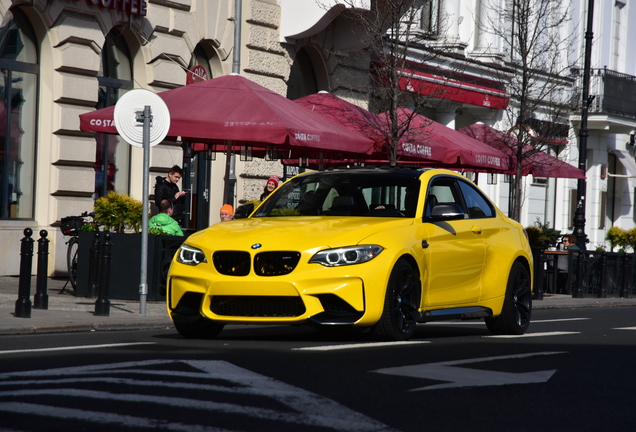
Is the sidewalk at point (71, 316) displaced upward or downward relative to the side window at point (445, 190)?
downward

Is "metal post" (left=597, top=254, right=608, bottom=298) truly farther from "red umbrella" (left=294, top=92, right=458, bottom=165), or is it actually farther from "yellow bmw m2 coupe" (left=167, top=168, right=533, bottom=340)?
"yellow bmw m2 coupe" (left=167, top=168, right=533, bottom=340)

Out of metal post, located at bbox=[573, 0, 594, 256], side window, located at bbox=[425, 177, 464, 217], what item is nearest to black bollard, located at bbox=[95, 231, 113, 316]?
side window, located at bbox=[425, 177, 464, 217]

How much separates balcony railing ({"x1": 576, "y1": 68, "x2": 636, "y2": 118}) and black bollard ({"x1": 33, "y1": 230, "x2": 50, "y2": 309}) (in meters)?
27.9

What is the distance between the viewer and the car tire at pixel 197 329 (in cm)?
968

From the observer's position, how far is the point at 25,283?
464 inches

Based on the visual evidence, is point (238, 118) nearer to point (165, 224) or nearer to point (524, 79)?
point (165, 224)

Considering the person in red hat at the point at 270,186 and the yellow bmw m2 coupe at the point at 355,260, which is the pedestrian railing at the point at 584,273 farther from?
the yellow bmw m2 coupe at the point at 355,260

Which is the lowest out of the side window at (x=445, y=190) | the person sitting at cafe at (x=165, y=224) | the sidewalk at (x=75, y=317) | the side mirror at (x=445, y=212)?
the sidewalk at (x=75, y=317)

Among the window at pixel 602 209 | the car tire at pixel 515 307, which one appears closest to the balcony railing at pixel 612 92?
the window at pixel 602 209

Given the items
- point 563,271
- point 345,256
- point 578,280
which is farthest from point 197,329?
point 563,271

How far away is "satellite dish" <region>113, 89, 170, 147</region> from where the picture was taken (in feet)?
42.1

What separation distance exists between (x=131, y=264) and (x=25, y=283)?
122 inches

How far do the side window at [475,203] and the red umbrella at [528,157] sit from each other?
515 inches

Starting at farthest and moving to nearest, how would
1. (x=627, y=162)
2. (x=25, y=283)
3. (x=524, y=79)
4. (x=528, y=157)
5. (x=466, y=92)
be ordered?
(x=627, y=162) → (x=466, y=92) → (x=524, y=79) → (x=528, y=157) → (x=25, y=283)
